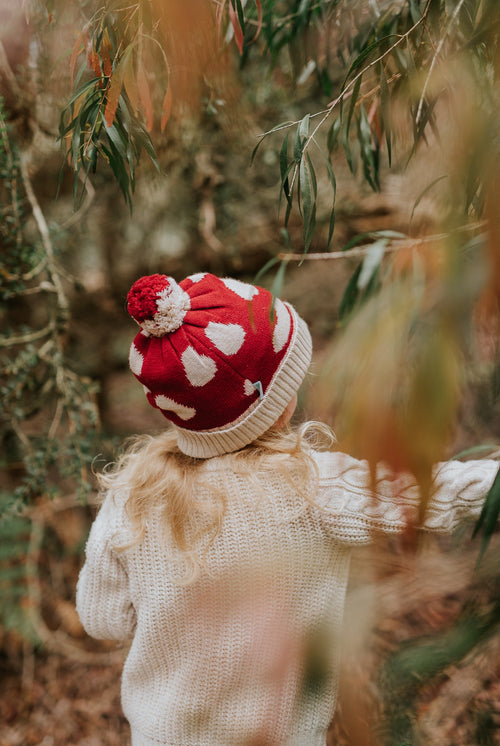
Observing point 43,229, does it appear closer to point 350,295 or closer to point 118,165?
point 118,165

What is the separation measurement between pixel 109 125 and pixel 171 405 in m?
0.43

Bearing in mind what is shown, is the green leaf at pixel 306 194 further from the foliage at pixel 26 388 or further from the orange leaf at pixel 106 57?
the foliage at pixel 26 388

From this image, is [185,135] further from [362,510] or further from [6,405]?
[362,510]

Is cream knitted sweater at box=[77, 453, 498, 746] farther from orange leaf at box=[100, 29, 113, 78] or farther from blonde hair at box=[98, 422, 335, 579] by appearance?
orange leaf at box=[100, 29, 113, 78]

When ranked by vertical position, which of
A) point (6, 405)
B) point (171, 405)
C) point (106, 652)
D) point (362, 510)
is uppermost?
point (171, 405)

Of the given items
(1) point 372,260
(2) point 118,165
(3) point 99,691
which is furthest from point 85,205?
(1) point 372,260

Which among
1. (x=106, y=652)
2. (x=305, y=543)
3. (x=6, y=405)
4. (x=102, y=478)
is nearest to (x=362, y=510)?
(x=305, y=543)

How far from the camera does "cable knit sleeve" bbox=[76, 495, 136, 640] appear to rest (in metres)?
1.10

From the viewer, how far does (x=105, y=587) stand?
1129mm

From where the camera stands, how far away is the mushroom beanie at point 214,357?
0.92 metres

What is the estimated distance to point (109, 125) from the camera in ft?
2.52

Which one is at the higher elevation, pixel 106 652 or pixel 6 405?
pixel 6 405

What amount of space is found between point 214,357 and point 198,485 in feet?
0.85

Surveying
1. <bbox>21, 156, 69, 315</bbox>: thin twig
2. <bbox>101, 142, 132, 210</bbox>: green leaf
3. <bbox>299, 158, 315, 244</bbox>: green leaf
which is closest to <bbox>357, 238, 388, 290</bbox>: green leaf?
<bbox>299, 158, 315, 244</bbox>: green leaf
